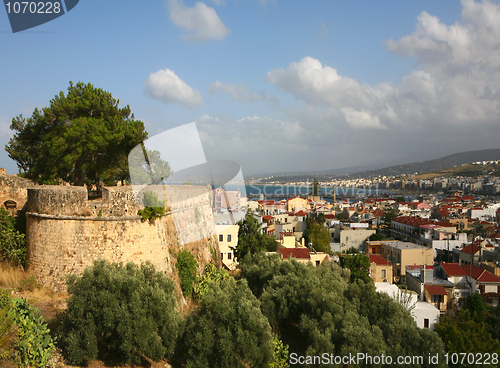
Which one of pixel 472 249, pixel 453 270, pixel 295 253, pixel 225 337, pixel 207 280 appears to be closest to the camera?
pixel 225 337

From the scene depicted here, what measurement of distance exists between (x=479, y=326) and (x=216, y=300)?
15510mm

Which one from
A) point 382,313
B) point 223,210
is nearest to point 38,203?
point 382,313

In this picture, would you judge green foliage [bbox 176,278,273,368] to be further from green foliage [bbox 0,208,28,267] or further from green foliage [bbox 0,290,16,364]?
green foliage [bbox 0,208,28,267]

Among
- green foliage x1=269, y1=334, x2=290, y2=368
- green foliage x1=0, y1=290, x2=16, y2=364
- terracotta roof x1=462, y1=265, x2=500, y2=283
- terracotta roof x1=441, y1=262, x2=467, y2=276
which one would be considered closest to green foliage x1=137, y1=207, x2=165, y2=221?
green foliage x1=0, y1=290, x2=16, y2=364

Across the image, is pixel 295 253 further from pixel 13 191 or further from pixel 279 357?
pixel 13 191

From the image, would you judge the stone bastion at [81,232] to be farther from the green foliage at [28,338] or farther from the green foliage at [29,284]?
the green foliage at [28,338]

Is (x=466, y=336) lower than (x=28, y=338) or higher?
lower

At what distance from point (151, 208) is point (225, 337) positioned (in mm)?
5414

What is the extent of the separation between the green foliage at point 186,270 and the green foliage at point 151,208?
2594mm

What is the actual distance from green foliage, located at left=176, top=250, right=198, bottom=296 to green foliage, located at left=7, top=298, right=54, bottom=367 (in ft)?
20.8

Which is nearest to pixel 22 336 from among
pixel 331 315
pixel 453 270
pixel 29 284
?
pixel 29 284

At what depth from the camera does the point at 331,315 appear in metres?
11.9

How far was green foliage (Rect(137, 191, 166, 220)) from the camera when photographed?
39.5 ft

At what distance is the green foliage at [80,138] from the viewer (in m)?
14.8
